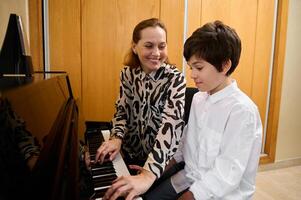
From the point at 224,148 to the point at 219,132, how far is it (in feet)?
0.23

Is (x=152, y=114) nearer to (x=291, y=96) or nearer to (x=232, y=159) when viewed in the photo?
(x=232, y=159)

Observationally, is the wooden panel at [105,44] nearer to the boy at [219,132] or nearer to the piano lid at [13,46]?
the piano lid at [13,46]

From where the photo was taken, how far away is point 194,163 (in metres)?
1.20

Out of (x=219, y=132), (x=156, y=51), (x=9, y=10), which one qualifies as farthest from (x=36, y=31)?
(x=219, y=132)

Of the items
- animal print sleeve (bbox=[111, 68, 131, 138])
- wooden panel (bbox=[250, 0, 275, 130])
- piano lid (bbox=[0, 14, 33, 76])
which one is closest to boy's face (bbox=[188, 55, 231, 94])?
animal print sleeve (bbox=[111, 68, 131, 138])

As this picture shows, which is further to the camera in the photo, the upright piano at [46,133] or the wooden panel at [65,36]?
the wooden panel at [65,36]

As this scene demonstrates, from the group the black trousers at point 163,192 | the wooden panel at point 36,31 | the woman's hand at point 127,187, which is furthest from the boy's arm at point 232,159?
the wooden panel at point 36,31

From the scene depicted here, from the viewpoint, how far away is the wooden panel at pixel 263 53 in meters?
2.67

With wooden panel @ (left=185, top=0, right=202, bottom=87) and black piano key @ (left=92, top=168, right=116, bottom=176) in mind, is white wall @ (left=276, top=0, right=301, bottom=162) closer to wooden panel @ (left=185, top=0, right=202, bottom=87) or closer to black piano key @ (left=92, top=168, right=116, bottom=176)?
wooden panel @ (left=185, top=0, right=202, bottom=87)

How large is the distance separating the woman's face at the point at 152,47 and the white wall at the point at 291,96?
2077 mm

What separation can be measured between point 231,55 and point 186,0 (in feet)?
4.69

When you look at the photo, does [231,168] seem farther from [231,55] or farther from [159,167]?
[231,55]

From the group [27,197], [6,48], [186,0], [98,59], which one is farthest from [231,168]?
[186,0]

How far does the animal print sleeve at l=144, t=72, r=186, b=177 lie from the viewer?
1.01 meters
